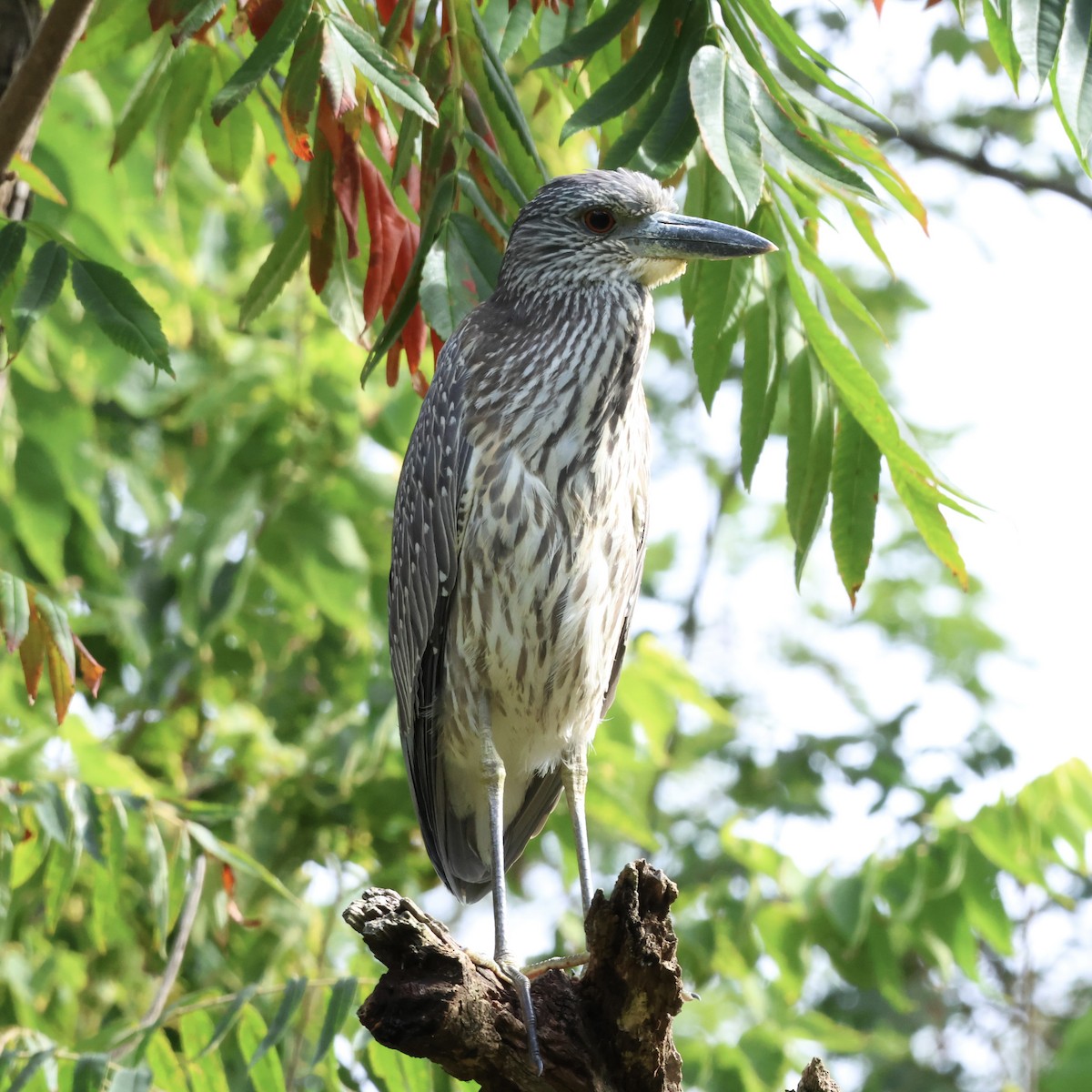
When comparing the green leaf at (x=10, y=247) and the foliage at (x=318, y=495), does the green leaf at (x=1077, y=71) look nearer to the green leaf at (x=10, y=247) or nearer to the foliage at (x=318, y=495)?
the foliage at (x=318, y=495)

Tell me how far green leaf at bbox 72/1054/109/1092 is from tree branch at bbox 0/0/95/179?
6.82 feet

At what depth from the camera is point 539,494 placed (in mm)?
3322

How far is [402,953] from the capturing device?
233cm

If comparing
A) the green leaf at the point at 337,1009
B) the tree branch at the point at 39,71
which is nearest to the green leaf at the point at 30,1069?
the green leaf at the point at 337,1009

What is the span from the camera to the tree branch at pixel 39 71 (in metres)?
2.91

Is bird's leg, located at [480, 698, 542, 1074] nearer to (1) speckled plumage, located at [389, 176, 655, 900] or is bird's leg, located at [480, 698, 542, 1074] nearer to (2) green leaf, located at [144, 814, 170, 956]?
(1) speckled plumage, located at [389, 176, 655, 900]

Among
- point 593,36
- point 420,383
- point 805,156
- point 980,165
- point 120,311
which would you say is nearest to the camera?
point 805,156

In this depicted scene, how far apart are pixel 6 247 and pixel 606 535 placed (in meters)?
1.53

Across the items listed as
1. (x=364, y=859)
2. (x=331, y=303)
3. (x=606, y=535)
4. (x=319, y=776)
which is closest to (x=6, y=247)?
(x=331, y=303)

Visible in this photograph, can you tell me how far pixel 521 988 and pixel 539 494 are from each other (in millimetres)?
1211

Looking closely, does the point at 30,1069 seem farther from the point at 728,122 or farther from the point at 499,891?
the point at 728,122

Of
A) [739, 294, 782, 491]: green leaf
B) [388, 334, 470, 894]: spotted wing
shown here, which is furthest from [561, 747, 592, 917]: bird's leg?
[739, 294, 782, 491]: green leaf

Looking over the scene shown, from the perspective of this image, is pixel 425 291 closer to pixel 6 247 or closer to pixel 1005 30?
pixel 6 247

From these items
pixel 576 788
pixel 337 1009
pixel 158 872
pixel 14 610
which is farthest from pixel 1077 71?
pixel 158 872
